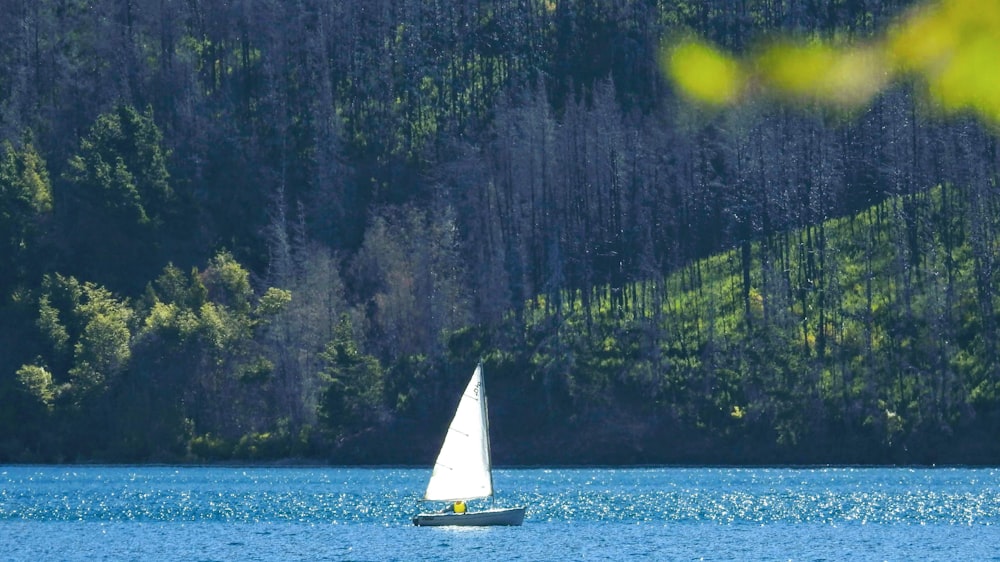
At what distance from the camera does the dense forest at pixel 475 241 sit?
5148 inches

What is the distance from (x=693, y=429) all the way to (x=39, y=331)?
2143 inches

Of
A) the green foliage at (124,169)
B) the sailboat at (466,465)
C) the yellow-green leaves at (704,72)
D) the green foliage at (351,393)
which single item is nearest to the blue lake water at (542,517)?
the sailboat at (466,465)

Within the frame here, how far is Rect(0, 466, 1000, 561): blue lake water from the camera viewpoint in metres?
66.4

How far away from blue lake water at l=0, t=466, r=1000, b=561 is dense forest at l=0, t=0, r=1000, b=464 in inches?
373

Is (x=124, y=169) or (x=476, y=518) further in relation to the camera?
(x=124, y=169)

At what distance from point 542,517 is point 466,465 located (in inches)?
330

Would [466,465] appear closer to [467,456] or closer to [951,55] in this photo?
[467,456]

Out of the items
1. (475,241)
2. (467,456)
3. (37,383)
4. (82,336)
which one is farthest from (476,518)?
(475,241)

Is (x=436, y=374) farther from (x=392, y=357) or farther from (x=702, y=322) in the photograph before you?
(x=702, y=322)

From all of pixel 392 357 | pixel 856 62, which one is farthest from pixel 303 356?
pixel 856 62

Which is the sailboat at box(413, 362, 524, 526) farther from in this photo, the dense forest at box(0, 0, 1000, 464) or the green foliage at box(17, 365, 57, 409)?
the green foliage at box(17, 365, 57, 409)

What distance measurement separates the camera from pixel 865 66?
512 ft

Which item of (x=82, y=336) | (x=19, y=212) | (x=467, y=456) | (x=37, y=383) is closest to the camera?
(x=467, y=456)

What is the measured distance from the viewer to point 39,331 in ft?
479
